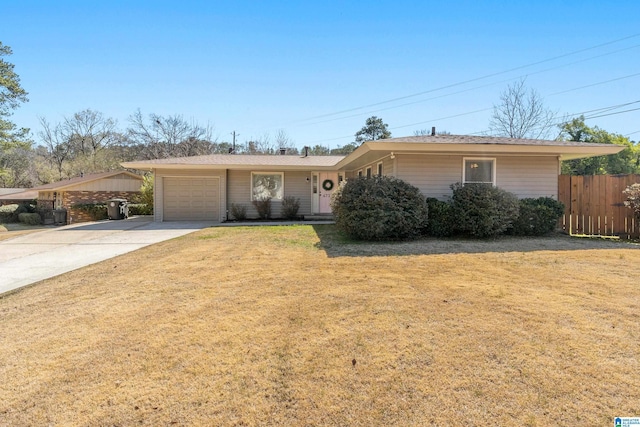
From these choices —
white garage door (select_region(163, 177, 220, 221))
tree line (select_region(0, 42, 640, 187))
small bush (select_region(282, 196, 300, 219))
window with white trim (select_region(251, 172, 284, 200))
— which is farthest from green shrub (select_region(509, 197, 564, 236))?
tree line (select_region(0, 42, 640, 187))

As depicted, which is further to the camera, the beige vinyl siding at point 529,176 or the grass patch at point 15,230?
the grass patch at point 15,230

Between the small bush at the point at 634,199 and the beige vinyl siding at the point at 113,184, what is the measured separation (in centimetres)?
2226

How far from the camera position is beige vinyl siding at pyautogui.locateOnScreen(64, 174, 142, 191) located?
18.9 metres

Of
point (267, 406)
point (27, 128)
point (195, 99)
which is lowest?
point (267, 406)

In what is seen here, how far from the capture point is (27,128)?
22.0 metres

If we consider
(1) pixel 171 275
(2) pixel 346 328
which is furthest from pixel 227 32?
(2) pixel 346 328

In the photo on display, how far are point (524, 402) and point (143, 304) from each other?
152 inches

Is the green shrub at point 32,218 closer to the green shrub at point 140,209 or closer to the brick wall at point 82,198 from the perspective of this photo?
the brick wall at point 82,198

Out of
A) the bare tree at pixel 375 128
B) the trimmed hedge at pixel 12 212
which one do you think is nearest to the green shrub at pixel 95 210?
the trimmed hedge at pixel 12 212

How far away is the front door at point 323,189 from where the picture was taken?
1552cm

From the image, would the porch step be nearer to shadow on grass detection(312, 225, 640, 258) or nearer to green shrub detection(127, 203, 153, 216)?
shadow on grass detection(312, 225, 640, 258)

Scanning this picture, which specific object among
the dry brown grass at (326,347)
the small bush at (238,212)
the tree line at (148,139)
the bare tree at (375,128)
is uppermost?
the bare tree at (375,128)

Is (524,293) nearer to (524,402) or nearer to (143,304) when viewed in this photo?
(524,402)

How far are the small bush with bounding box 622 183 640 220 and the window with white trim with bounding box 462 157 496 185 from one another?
3258 millimetres
